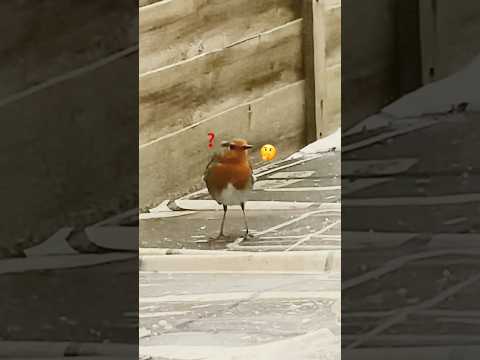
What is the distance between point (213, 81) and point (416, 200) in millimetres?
516

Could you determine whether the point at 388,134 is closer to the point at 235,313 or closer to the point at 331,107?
the point at 331,107

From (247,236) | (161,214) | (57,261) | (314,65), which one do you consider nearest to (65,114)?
(57,261)

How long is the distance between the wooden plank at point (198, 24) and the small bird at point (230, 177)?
21 centimetres

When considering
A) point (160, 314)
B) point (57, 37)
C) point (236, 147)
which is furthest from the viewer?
point (236, 147)

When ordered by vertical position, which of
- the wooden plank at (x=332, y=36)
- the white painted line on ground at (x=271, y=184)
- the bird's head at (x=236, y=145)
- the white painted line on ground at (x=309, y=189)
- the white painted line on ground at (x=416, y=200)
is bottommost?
the white painted line on ground at (x=416, y=200)

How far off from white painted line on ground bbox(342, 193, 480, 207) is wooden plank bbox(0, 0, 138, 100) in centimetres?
45

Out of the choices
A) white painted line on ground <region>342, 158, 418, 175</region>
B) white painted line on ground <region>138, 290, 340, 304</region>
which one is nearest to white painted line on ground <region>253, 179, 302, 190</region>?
white painted line on ground <region>138, 290, 340, 304</region>

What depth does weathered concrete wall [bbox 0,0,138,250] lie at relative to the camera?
3.55ft

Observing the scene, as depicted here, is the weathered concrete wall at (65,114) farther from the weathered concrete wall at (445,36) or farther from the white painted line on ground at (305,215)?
the weathered concrete wall at (445,36)

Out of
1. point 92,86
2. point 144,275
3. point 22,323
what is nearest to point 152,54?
point 92,86

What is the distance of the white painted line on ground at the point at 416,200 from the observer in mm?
1115

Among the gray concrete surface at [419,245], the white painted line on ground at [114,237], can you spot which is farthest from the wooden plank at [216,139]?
the gray concrete surface at [419,245]

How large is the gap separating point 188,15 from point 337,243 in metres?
0.54

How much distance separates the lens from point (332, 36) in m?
1.45
